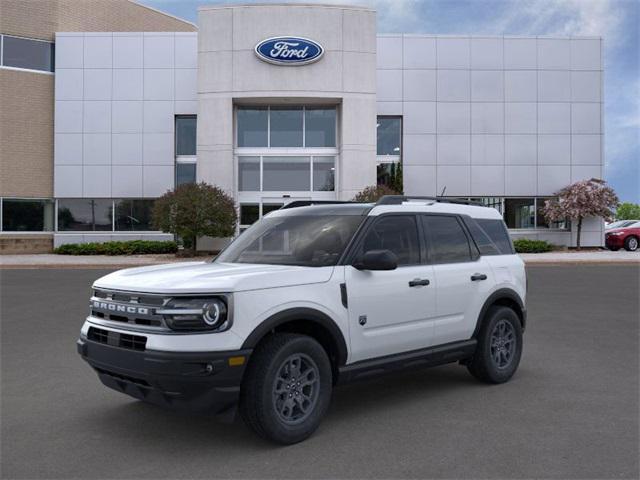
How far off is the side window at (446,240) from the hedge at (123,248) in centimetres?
2333

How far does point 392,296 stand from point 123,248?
2478 centimetres

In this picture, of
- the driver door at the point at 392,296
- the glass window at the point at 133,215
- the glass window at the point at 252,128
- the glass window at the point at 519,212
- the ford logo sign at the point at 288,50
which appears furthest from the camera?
the glass window at the point at 519,212

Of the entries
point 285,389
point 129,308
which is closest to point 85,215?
point 129,308

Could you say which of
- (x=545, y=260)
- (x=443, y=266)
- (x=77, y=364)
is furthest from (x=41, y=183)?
(x=443, y=266)

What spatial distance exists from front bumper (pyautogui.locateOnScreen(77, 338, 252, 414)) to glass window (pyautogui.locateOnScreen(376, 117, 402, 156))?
91.8ft

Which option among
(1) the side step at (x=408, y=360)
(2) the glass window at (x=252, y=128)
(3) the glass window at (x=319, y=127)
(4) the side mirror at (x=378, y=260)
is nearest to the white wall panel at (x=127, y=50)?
(2) the glass window at (x=252, y=128)

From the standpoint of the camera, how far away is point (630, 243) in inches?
1230

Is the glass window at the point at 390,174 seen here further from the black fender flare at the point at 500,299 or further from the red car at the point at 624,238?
the black fender flare at the point at 500,299

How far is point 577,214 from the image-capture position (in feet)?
96.4

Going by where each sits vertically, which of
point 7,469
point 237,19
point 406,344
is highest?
Answer: point 237,19

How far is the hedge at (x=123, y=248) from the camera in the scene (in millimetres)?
27922

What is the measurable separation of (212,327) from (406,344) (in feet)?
6.24

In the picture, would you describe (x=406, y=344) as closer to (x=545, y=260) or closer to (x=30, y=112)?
(x=545, y=260)

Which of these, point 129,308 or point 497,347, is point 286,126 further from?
point 129,308
